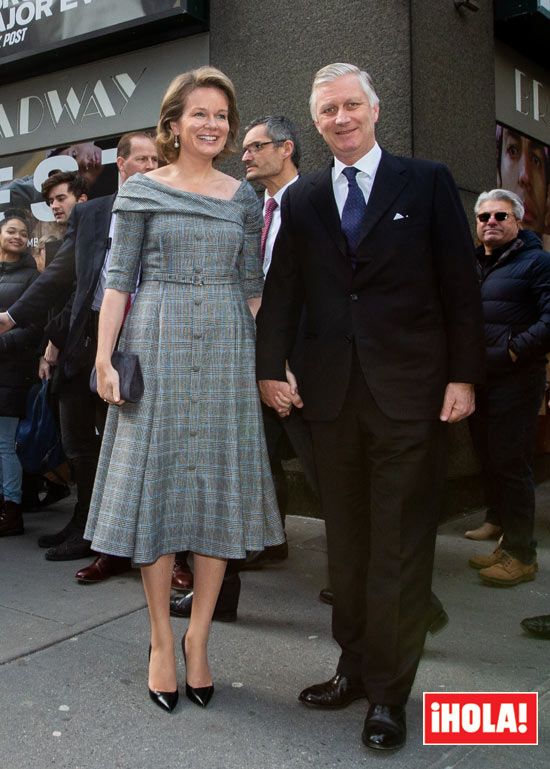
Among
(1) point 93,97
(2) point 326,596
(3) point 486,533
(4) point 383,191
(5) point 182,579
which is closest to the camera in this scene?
(4) point 383,191

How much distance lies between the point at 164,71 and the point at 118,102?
55 cm

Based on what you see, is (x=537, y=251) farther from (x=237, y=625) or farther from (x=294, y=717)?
(x=294, y=717)

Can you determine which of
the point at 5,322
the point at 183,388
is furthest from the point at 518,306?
the point at 5,322

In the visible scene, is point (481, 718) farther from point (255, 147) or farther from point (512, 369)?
point (255, 147)

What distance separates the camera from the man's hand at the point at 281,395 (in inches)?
107

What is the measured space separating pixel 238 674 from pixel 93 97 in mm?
5338

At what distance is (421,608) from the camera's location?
2543 millimetres

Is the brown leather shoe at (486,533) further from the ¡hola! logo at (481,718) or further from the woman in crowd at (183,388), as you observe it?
the woman in crowd at (183,388)

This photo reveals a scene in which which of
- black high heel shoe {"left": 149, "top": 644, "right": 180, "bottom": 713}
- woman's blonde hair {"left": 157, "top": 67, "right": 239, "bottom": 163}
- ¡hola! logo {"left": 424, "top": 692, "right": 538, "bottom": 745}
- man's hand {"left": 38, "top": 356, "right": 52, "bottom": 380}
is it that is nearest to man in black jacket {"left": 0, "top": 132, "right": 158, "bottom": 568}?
man's hand {"left": 38, "top": 356, "right": 52, "bottom": 380}

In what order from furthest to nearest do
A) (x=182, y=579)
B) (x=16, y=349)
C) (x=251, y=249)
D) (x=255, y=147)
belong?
1. (x=16, y=349)
2. (x=255, y=147)
3. (x=182, y=579)
4. (x=251, y=249)

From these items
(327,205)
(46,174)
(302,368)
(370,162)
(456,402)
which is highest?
(46,174)

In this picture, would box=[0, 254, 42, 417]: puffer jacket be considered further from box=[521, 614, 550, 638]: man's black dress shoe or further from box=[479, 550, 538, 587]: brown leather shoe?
box=[521, 614, 550, 638]: man's black dress shoe

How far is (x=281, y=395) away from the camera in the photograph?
2.73 metres

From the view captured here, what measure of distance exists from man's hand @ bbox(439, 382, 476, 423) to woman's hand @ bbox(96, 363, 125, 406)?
41.7 inches
